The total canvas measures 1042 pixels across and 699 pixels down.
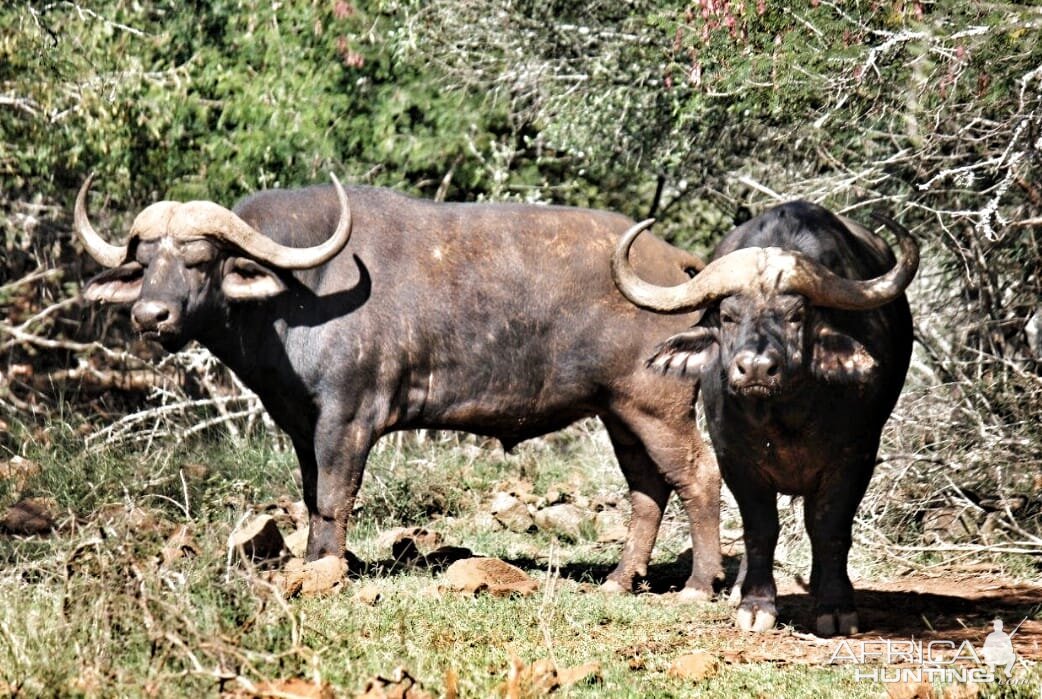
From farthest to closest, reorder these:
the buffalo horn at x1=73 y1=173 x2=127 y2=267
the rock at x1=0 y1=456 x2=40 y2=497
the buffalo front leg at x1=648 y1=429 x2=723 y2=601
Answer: the rock at x1=0 y1=456 x2=40 y2=497 → the buffalo horn at x1=73 y1=173 x2=127 y2=267 → the buffalo front leg at x1=648 y1=429 x2=723 y2=601

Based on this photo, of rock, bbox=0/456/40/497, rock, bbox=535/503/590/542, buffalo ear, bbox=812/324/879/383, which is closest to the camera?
buffalo ear, bbox=812/324/879/383

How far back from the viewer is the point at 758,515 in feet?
23.0

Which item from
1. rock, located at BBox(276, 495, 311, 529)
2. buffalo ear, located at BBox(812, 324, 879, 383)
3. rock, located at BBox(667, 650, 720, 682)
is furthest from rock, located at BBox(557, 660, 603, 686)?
rock, located at BBox(276, 495, 311, 529)

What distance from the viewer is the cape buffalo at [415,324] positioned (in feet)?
25.6

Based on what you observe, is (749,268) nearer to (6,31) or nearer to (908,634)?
(908,634)

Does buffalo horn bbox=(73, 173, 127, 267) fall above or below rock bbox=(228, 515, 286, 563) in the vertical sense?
above

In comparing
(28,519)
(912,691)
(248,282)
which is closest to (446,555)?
(248,282)

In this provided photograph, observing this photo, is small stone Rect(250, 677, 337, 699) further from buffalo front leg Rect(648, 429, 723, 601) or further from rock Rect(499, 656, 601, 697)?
buffalo front leg Rect(648, 429, 723, 601)

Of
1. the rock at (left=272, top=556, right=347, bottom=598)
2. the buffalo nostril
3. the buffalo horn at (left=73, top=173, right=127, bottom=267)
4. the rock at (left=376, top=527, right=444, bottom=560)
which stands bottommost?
the rock at (left=376, top=527, right=444, bottom=560)

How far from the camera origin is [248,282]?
7863 mm

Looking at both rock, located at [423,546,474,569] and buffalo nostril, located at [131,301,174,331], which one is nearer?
buffalo nostril, located at [131,301,174,331]

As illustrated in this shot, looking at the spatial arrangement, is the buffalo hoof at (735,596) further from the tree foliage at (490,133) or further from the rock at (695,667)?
the tree foliage at (490,133)

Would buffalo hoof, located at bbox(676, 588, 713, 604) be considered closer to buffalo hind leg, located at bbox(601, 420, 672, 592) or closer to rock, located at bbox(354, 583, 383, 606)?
buffalo hind leg, located at bbox(601, 420, 672, 592)

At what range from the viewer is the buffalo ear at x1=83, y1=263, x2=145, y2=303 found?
321 inches
